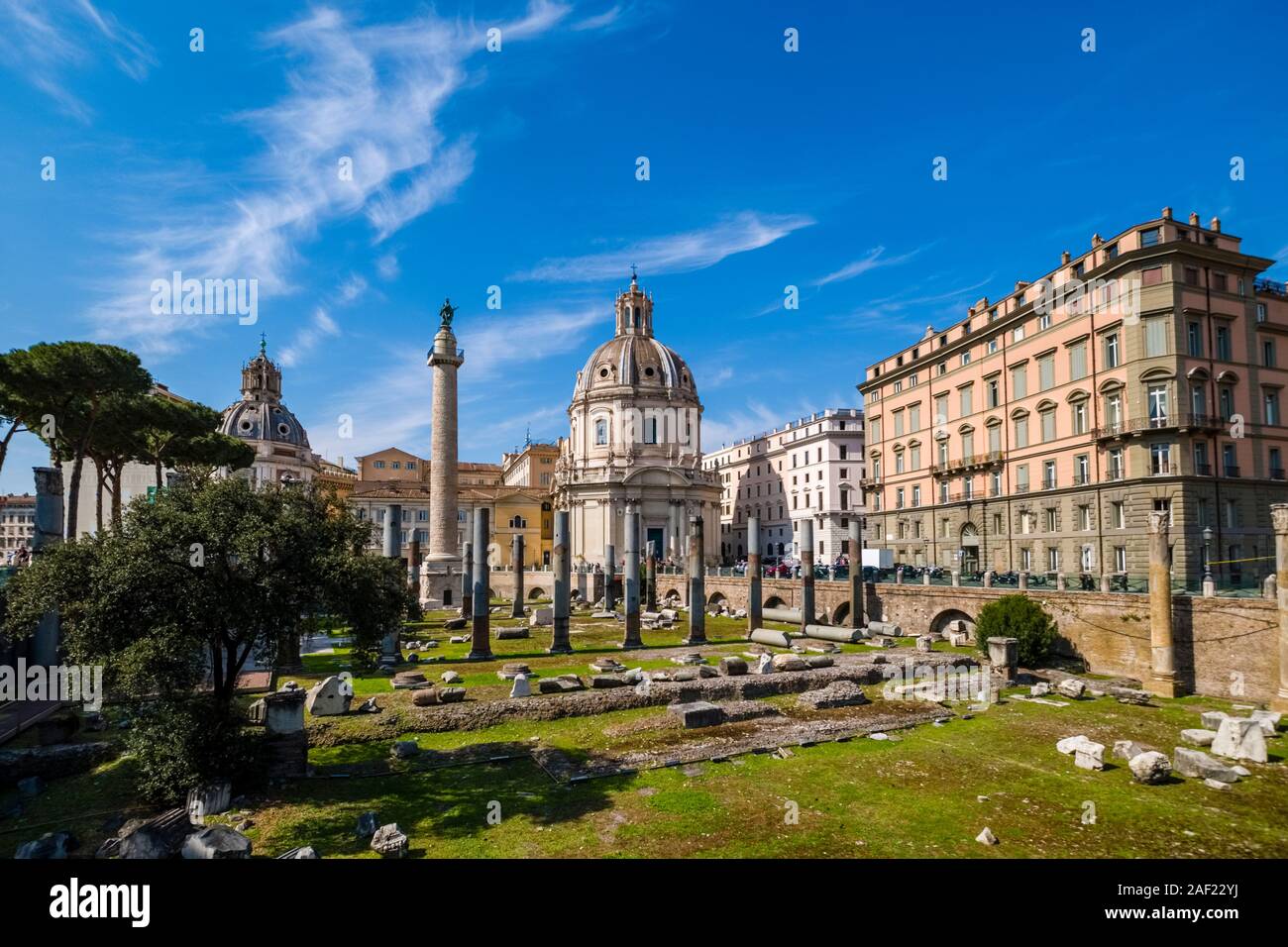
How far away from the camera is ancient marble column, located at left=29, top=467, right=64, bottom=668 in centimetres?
1689

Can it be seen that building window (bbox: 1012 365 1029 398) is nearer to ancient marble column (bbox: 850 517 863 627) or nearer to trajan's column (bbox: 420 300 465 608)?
ancient marble column (bbox: 850 517 863 627)

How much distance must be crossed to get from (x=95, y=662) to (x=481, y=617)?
15.7m

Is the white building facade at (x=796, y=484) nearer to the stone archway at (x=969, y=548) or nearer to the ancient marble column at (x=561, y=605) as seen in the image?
the stone archway at (x=969, y=548)

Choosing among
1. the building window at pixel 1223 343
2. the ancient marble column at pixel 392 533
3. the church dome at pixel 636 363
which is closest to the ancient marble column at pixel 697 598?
the ancient marble column at pixel 392 533

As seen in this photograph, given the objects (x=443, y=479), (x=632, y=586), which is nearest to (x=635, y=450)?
(x=443, y=479)

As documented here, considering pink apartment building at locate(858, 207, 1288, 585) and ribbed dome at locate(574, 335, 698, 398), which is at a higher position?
ribbed dome at locate(574, 335, 698, 398)

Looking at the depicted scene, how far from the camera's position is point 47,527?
17.1m

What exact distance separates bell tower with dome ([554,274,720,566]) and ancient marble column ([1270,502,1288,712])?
4811 centimetres

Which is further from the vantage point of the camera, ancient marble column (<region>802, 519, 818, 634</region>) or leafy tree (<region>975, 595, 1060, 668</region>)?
ancient marble column (<region>802, 519, 818, 634</region>)

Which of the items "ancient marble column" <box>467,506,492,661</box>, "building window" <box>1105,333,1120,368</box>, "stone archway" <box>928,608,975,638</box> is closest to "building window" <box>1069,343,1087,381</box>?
"building window" <box>1105,333,1120,368</box>

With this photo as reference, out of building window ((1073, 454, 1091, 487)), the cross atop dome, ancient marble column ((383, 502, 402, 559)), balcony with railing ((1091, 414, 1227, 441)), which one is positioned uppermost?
the cross atop dome

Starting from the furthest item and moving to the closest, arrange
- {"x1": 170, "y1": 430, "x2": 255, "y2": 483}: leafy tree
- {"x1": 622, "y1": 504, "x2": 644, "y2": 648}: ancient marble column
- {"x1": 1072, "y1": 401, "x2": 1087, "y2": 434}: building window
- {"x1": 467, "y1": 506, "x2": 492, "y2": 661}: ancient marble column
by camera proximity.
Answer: {"x1": 170, "y1": 430, "x2": 255, "y2": 483}: leafy tree, {"x1": 1072, "y1": 401, "x2": 1087, "y2": 434}: building window, {"x1": 622, "y1": 504, "x2": 644, "y2": 648}: ancient marble column, {"x1": 467, "y1": 506, "x2": 492, "y2": 661}: ancient marble column
